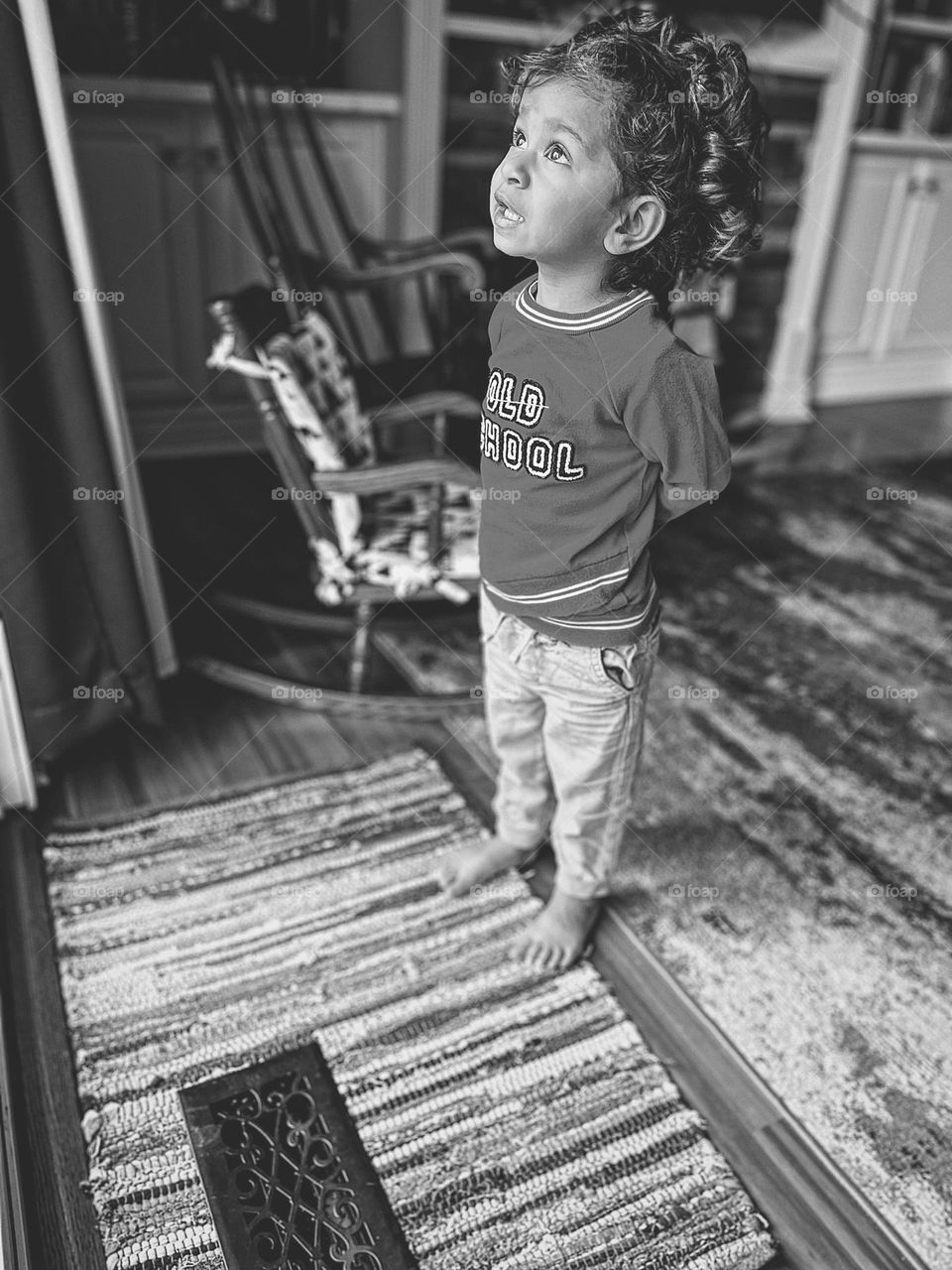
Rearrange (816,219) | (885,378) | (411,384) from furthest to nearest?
(885,378) < (816,219) < (411,384)

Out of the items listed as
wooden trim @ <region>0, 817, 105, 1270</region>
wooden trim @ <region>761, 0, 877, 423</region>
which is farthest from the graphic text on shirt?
wooden trim @ <region>761, 0, 877, 423</region>

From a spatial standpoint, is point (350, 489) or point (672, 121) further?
point (350, 489)

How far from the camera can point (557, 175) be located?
943 millimetres

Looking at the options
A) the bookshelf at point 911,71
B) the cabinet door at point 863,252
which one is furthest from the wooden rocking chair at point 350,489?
the bookshelf at point 911,71

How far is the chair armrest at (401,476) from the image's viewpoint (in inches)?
62.6

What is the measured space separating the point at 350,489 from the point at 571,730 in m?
0.60

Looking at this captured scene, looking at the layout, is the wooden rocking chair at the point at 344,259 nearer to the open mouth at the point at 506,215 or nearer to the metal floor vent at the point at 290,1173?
the open mouth at the point at 506,215

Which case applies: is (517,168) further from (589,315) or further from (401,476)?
(401,476)

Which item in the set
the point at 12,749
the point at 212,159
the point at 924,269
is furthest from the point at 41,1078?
the point at 924,269

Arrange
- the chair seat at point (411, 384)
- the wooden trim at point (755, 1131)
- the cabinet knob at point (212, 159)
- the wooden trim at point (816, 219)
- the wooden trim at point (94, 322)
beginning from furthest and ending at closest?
the wooden trim at point (816, 219) < the cabinet knob at point (212, 159) < the chair seat at point (411, 384) < the wooden trim at point (94, 322) < the wooden trim at point (755, 1131)

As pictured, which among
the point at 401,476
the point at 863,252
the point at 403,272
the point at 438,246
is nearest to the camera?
the point at 401,476

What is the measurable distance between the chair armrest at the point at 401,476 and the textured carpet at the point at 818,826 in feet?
1.66

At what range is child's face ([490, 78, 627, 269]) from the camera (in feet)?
3.07

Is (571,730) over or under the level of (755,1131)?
over
